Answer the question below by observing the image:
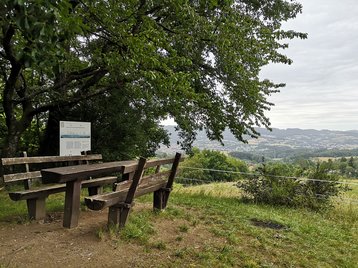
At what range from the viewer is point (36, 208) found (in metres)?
4.91

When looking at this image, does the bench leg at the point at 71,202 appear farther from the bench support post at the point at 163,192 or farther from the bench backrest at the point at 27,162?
the bench support post at the point at 163,192

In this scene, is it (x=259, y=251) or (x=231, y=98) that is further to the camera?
(x=231, y=98)

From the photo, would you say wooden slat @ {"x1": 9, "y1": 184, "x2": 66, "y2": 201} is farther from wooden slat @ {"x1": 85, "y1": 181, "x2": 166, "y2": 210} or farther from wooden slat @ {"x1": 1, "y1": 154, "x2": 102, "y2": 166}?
wooden slat @ {"x1": 85, "y1": 181, "x2": 166, "y2": 210}

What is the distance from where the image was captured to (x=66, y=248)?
3.89 m

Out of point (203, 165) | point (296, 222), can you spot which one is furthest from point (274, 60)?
point (203, 165)

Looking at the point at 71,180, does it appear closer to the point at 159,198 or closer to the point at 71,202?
the point at 71,202

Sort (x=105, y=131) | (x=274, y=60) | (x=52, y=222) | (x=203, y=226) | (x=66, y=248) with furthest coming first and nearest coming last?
(x=105, y=131), (x=274, y=60), (x=203, y=226), (x=52, y=222), (x=66, y=248)

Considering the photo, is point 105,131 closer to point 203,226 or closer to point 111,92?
point 111,92

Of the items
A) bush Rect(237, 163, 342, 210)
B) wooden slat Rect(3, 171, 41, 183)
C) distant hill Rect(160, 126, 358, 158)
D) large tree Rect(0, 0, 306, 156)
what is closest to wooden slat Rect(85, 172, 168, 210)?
wooden slat Rect(3, 171, 41, 183)

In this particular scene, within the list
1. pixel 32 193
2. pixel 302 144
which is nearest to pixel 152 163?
pixel 32 193

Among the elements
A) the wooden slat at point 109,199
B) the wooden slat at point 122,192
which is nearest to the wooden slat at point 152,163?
Result: the wooden slat at point 122,192

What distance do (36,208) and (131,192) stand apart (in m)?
1.58

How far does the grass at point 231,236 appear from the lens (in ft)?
13.3

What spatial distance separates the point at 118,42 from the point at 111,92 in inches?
170
